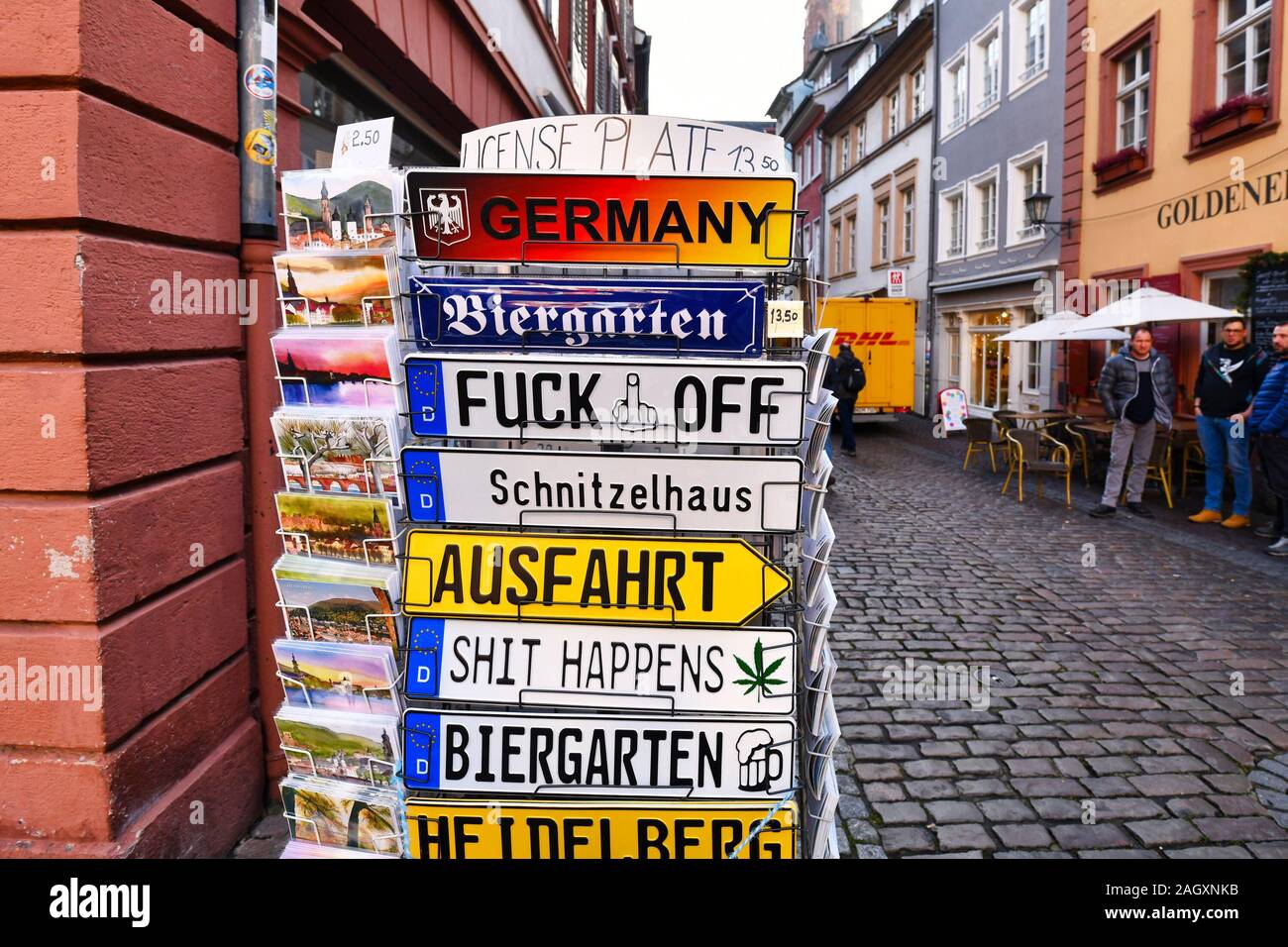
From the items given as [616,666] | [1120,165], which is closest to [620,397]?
[616,666]

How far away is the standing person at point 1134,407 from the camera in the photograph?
955cm

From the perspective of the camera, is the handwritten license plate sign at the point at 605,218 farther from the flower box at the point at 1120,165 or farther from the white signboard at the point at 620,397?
the flower box at the point at 1120,165

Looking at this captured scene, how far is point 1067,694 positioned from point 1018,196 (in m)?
15.9

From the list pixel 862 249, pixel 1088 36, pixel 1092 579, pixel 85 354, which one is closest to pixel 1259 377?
pixel 1092 579

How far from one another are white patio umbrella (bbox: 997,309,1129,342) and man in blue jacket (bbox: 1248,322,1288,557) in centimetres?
343

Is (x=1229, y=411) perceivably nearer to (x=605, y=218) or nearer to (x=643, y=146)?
(x=643, y=146)

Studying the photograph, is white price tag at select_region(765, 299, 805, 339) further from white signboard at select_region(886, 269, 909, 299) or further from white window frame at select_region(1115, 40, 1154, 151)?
white signboard at select_region(886, 269, 909, 299)

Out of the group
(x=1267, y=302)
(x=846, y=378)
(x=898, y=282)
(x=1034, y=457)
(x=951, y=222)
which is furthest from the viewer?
(x=898, y=282)

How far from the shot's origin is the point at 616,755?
7.16 ft

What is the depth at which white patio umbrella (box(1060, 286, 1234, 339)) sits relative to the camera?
1027cm

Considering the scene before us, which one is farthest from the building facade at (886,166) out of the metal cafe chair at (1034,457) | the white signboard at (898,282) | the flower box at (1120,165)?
the metal cafe chair at (1034,457)
